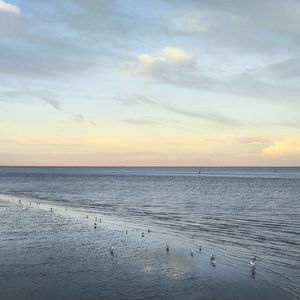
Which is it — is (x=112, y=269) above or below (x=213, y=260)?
below

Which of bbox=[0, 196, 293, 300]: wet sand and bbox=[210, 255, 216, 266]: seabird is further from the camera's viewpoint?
bbox=[210, 255, 216, 266]: seabird

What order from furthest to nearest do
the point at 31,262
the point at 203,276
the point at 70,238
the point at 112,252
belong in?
the point at 70,238
the point at 112,252
the point at 31,262
the point at 203,276

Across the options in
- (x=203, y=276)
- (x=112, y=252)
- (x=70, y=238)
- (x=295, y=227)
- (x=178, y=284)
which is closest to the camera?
(x=178, y=284)

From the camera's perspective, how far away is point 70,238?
34.8 meters

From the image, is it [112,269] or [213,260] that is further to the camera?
[213,260]

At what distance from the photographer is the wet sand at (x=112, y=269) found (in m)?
21.3

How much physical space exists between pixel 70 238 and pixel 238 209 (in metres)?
30.4

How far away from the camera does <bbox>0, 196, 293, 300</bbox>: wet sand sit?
69.9ft

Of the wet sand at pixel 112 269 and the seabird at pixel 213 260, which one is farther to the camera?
the seabird at pixel 213 260

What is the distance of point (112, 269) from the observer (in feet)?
83.5

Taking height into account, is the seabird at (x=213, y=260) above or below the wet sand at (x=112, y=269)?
above

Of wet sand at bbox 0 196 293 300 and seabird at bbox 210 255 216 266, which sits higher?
seabird at bbox 210 255 216 266

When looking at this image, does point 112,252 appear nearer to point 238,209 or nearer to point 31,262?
point 31,262

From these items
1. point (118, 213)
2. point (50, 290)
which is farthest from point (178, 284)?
point (118, 213)
